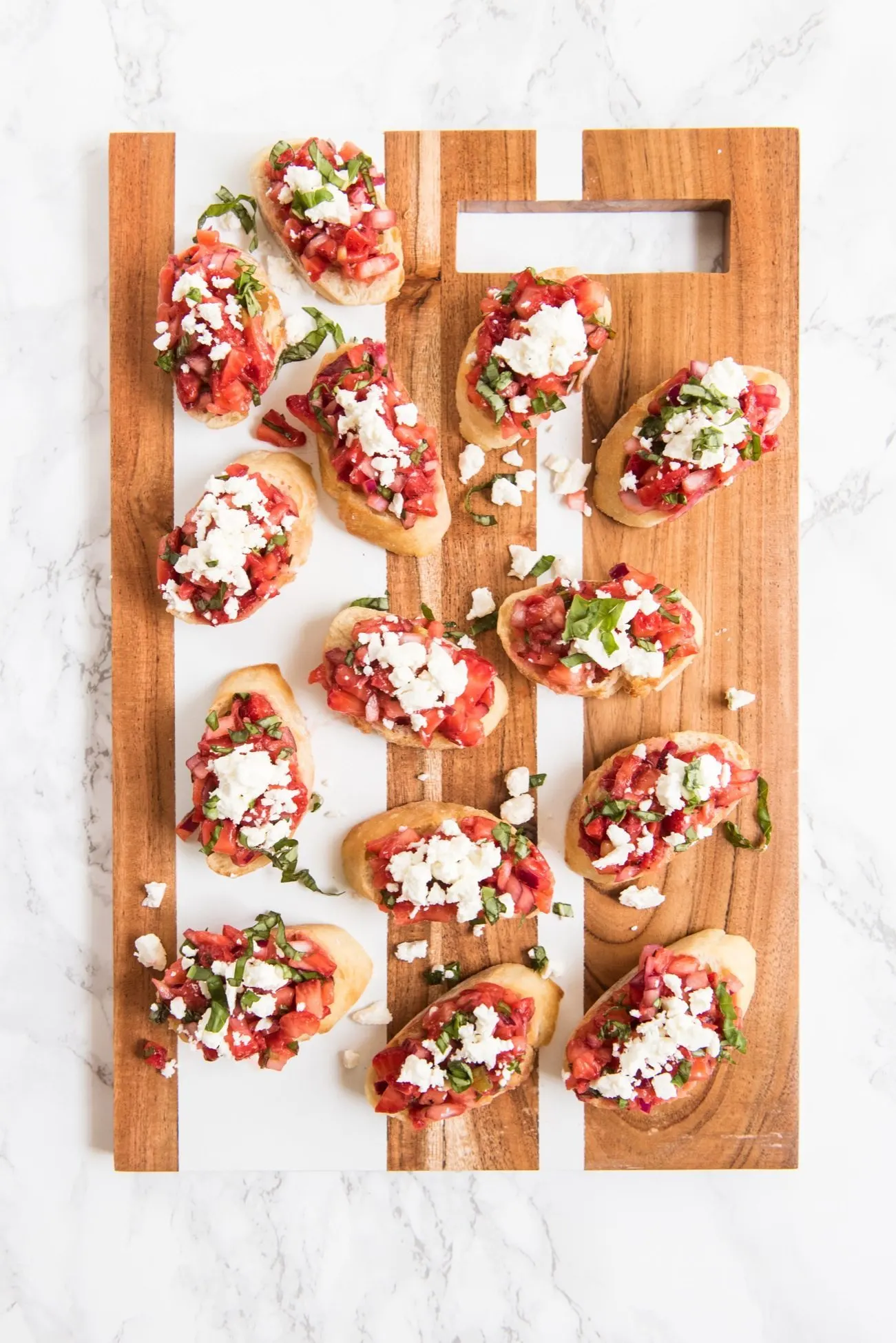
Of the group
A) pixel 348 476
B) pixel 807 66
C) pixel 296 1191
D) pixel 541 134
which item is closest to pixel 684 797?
pixel 348 476

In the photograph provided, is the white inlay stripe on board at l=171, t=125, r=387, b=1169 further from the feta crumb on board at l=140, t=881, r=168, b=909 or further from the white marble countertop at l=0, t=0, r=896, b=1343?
the white marble countertop at l=0, t=0, r=896, b=1343

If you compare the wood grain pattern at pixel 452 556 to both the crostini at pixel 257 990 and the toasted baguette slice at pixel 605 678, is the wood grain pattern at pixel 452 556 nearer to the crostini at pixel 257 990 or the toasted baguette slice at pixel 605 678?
the toasted baguette slice at pixel 605 678

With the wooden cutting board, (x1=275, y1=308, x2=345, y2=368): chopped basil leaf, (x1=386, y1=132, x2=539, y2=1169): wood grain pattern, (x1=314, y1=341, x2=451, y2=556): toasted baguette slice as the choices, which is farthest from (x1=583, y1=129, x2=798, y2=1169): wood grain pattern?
(x1=275, y1=308, x2=345, y2=368): chopped basil leaf

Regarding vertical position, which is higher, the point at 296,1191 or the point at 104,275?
the point at 104,275

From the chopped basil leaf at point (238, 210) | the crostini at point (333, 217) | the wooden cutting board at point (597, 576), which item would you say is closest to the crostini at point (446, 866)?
the wooden cutting board at point (597, 576)

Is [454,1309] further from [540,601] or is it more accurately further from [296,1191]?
[540,601]
